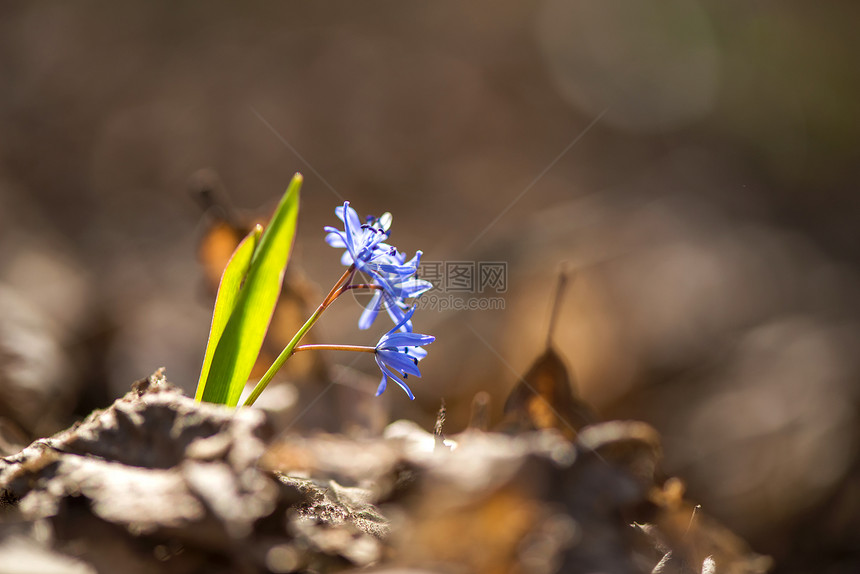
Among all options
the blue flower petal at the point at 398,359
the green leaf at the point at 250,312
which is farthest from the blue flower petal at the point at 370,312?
the green leaf at the point at 250,312

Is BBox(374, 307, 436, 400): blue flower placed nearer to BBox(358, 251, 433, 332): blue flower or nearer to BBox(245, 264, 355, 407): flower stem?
BBox(358, 251, 433, 332): blue flower

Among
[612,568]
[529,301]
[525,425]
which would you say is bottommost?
[612,568]

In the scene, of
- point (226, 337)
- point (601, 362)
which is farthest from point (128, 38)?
point (226, 337)

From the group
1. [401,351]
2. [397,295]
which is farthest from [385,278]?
[401,351]

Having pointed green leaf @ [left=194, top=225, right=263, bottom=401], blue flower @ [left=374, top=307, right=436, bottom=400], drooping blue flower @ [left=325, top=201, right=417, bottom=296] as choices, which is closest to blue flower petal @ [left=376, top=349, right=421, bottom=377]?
blue flower @ [left=374, top=307, right=436, bottom=400]

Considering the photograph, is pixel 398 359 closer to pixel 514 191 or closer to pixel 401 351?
pixel 401 351

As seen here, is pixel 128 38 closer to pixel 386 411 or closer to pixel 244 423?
pixel 386 411

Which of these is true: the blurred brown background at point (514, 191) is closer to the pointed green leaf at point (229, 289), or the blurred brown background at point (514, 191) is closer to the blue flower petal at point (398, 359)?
the pointed green leaf at point (229, 289)
